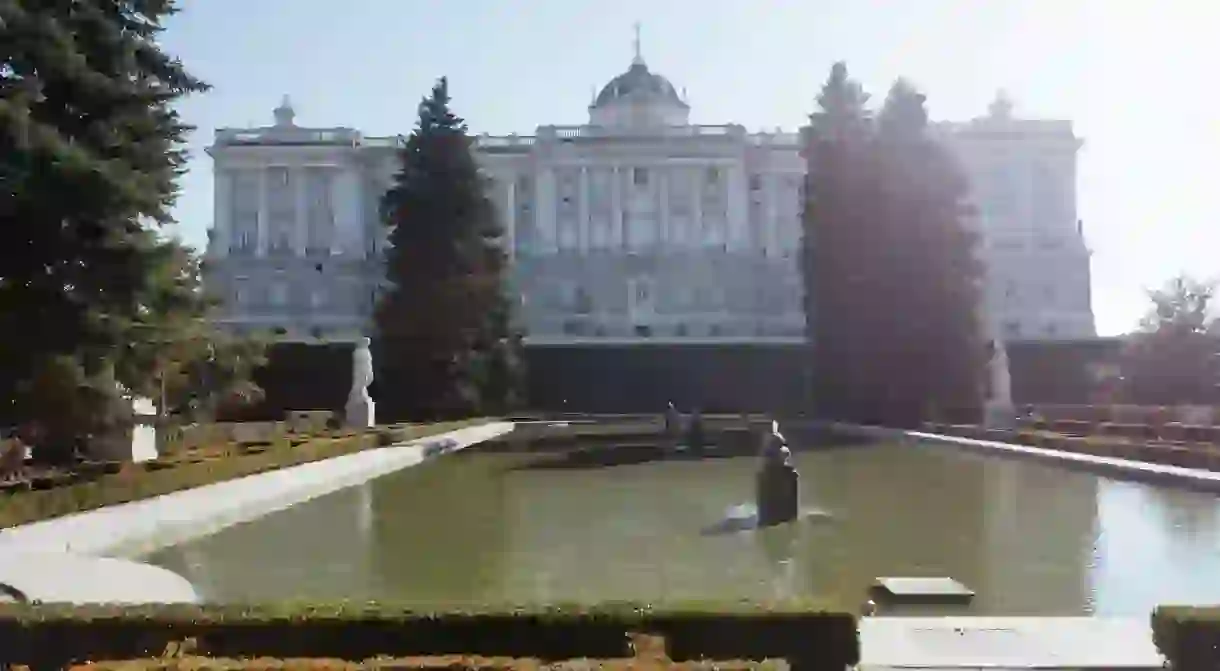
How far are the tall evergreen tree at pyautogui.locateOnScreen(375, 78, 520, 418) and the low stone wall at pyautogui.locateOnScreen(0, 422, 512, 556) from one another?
16.8 meters

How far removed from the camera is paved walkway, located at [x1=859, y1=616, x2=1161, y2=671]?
20.0 feet

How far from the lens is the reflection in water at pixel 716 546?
8617mm

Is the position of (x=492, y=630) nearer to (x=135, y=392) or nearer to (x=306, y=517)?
(x=306, y=517)

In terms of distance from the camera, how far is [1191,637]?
5.56 metres

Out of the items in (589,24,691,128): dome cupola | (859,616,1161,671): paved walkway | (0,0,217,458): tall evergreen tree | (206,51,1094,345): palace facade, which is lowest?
(859,616,1161,671): paved walkway

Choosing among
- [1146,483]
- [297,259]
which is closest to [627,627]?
[1146,483]

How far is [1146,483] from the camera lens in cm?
1578

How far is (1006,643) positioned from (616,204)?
61461 millimetres

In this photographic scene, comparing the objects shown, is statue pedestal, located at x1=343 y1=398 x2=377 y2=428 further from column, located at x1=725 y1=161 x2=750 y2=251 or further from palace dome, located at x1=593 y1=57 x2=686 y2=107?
palace dome, located at x1=593 y1=57 x2=686 y2=107

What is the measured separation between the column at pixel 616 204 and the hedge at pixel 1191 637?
61.4 m

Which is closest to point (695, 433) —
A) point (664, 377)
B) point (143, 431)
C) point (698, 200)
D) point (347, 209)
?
point (143, 431)

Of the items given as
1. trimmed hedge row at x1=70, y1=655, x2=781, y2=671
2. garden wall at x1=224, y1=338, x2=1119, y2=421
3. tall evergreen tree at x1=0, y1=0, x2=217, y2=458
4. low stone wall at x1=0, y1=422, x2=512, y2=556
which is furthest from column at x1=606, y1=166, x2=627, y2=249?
trimmed hedge row at x1=70, y1=655, x2=781, y2=671

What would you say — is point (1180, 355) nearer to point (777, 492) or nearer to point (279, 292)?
point (777, 492)

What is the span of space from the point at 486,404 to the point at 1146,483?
27.2 metres
